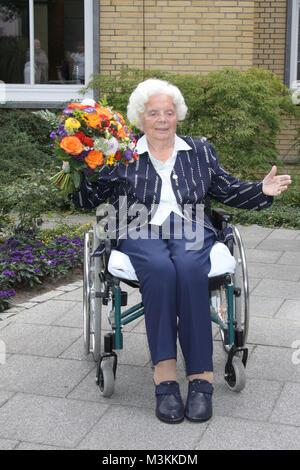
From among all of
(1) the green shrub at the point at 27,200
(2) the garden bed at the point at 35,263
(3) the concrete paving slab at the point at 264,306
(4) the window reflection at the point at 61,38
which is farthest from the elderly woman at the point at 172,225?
(4) the window reflection at the point at 61,38

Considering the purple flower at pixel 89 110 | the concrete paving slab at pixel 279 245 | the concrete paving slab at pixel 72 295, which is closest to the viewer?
the purple flower at pixel 89 110

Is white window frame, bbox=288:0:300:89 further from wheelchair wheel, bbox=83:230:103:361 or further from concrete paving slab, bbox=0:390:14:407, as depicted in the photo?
concrete paving slab, bbox=0:390:14:407

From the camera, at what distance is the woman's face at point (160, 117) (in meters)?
3.81

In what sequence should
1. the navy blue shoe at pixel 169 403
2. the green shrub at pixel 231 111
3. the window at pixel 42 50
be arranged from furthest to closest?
1. the window at pixel 42 50
2. the green shrub at pixel 231 111
3. the navy blue shoe at pixel 169 403

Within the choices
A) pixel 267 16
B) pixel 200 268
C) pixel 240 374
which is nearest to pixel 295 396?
pixel 240 374

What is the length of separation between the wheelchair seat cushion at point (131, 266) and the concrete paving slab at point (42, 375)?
2.20 ft

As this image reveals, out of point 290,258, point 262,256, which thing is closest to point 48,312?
point 262,256

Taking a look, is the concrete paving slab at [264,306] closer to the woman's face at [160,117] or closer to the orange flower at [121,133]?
the woman's face at [160,117]

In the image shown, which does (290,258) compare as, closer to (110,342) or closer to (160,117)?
(160,117)

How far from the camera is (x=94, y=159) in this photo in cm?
351

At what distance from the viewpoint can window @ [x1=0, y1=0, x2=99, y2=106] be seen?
9.38 metres

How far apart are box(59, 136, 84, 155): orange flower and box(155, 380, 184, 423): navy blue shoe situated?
1199 millimetres

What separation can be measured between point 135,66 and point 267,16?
2.10 m

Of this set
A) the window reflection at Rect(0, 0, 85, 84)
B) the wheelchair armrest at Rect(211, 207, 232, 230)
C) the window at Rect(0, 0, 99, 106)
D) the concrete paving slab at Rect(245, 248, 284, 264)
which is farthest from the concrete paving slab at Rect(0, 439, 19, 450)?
the window reflection at Rect(0, 0, 85, 84)
